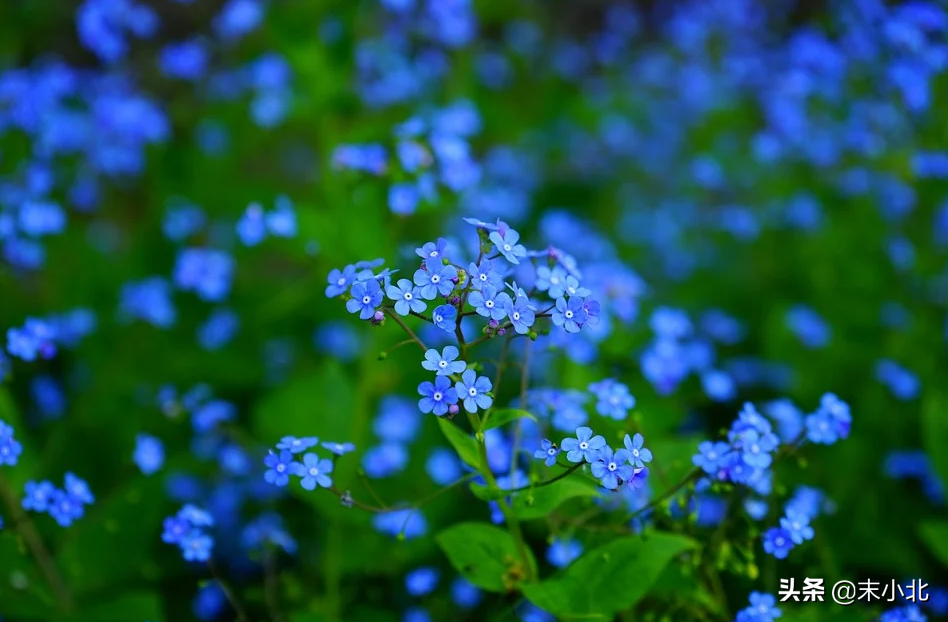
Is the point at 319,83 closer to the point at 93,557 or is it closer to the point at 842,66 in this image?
the point at 93,557

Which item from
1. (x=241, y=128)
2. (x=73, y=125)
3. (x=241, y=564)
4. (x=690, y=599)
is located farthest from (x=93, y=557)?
(x=241, y=128)

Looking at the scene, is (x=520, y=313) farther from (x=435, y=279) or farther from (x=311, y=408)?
(x=311, y=408)

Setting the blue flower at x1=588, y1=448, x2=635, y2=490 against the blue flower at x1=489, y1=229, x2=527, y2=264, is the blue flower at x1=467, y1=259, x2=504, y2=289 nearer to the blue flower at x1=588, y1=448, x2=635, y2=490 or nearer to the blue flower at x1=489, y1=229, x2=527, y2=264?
the blue flower at x1=489, y1=229, x2=527, y2=264

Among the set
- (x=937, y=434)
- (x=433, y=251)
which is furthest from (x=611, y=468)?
(x=937, y=434)

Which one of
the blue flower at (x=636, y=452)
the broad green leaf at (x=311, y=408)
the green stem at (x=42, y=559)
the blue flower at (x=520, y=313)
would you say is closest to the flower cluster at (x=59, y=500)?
the green stem at (x=42, y=559)

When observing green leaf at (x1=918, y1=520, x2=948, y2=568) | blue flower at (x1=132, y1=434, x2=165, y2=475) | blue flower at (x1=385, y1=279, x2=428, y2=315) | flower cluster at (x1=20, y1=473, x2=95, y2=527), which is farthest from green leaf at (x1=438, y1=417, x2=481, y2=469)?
green leaf at (x1=918, y1=520, x2=948, y2=568)

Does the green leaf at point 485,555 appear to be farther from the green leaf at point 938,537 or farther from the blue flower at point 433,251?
the green leaf at point 938,537
